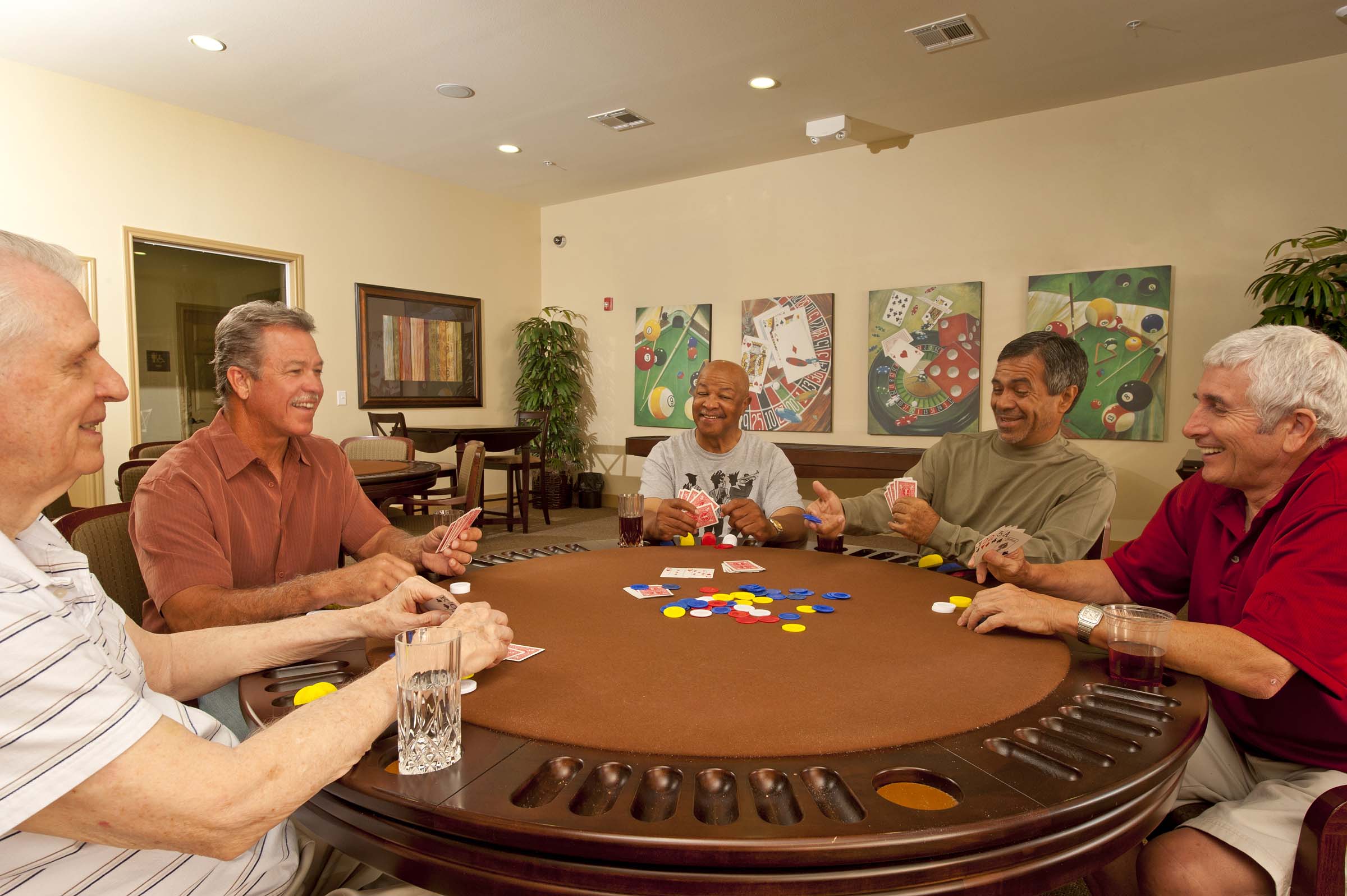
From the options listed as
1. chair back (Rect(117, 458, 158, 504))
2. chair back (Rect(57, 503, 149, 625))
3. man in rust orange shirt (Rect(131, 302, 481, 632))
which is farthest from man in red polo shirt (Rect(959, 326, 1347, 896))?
chair back (Rect(117, 458, 158, 504))

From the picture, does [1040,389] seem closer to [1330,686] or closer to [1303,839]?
[1330,686]

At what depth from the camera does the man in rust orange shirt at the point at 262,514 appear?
1693mm

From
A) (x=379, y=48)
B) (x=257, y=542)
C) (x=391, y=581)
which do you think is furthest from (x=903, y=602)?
(x=379, y=48)

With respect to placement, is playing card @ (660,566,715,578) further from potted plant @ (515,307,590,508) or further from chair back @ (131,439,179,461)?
potted plant @ (515,307,590,508)

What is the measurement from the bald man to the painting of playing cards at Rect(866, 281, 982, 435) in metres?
3.52

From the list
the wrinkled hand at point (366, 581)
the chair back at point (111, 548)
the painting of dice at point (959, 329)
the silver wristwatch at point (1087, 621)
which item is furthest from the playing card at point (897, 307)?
the chair back at point (111, 548)

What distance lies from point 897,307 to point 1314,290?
2.72 metres

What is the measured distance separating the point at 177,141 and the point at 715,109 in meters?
4.00

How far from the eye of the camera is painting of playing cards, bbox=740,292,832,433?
6.73m

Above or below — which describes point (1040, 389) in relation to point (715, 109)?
below

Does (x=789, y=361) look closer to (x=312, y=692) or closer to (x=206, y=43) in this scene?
(x=206, y=43)

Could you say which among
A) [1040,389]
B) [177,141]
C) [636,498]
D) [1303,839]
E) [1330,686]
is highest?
[177,141]

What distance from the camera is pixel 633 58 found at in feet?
15.8

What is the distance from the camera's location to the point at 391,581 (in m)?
1.63
